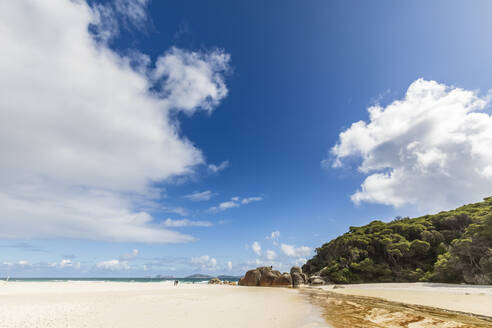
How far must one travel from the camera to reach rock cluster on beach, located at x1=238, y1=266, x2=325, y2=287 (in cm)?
4869

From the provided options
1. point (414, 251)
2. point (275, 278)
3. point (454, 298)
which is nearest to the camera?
point (454, 298)

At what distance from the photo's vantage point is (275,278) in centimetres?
4959

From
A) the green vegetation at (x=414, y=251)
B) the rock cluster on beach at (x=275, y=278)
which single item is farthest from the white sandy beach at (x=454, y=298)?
the rock cluster on beach at (x=275, y=278)

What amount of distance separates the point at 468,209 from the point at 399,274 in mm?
20170

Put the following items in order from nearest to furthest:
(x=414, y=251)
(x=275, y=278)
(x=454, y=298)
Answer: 1. (x=454, y=298)
2. (x=414, y=251)
3. (x=275, y=278)

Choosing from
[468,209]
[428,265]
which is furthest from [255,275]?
[468,209]

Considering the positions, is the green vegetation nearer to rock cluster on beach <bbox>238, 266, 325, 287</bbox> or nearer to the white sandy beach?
rock cluster on beach <bbox>238, 266, 325, 287</bbox>

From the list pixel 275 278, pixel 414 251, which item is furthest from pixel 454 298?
pixel 275 278

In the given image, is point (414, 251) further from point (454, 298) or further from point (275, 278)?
point (454, 298)

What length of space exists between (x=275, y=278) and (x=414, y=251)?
27.7 metres

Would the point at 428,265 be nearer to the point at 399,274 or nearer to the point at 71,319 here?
the point at 399,274

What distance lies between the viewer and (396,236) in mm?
46594

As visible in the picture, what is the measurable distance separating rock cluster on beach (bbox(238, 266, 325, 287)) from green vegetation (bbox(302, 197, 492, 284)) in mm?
4641

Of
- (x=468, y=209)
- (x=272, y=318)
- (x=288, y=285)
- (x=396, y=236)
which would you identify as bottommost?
(x=288, y=285)
